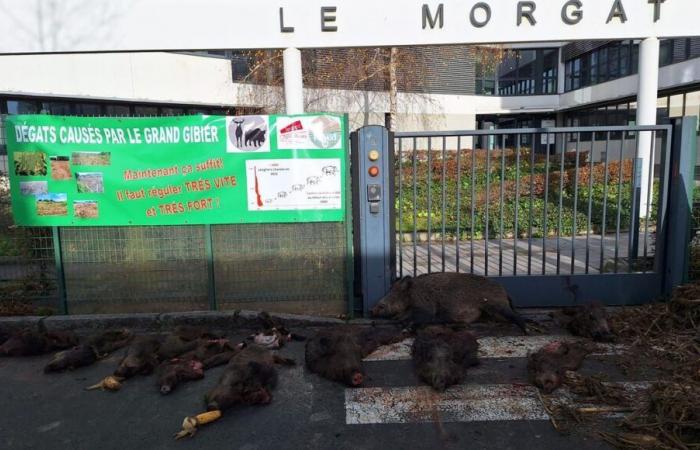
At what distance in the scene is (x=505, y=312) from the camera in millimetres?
5246

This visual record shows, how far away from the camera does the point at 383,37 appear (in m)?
8.47

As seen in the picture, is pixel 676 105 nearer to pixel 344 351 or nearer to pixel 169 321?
pixel 344 351

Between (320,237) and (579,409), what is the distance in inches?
123

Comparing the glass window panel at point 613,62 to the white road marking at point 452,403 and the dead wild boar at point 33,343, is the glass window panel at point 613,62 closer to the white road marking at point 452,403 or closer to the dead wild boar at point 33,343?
the white road marking at point 452,403

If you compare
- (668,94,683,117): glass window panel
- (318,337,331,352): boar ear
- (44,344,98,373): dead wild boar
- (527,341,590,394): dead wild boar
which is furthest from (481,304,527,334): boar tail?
(668,94,683,117): glass window panel

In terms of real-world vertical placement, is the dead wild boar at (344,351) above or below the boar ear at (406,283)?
below

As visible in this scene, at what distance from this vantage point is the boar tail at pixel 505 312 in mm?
5203

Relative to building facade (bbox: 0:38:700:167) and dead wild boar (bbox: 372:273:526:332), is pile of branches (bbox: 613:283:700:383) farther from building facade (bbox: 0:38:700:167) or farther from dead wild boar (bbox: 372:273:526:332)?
building facade (bbox: 0:38:700:167)

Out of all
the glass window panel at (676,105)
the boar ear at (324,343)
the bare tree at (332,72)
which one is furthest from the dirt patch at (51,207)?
the glass window panel at (676,105)

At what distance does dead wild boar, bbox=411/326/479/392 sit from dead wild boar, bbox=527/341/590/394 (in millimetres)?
516

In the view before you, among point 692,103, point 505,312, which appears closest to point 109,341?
point 505,312

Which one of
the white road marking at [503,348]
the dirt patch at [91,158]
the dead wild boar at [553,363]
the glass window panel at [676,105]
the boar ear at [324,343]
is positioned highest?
the glass window panel at [676,105]

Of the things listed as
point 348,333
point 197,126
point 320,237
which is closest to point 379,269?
point 320,237

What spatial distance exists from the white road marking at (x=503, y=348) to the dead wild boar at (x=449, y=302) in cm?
24
